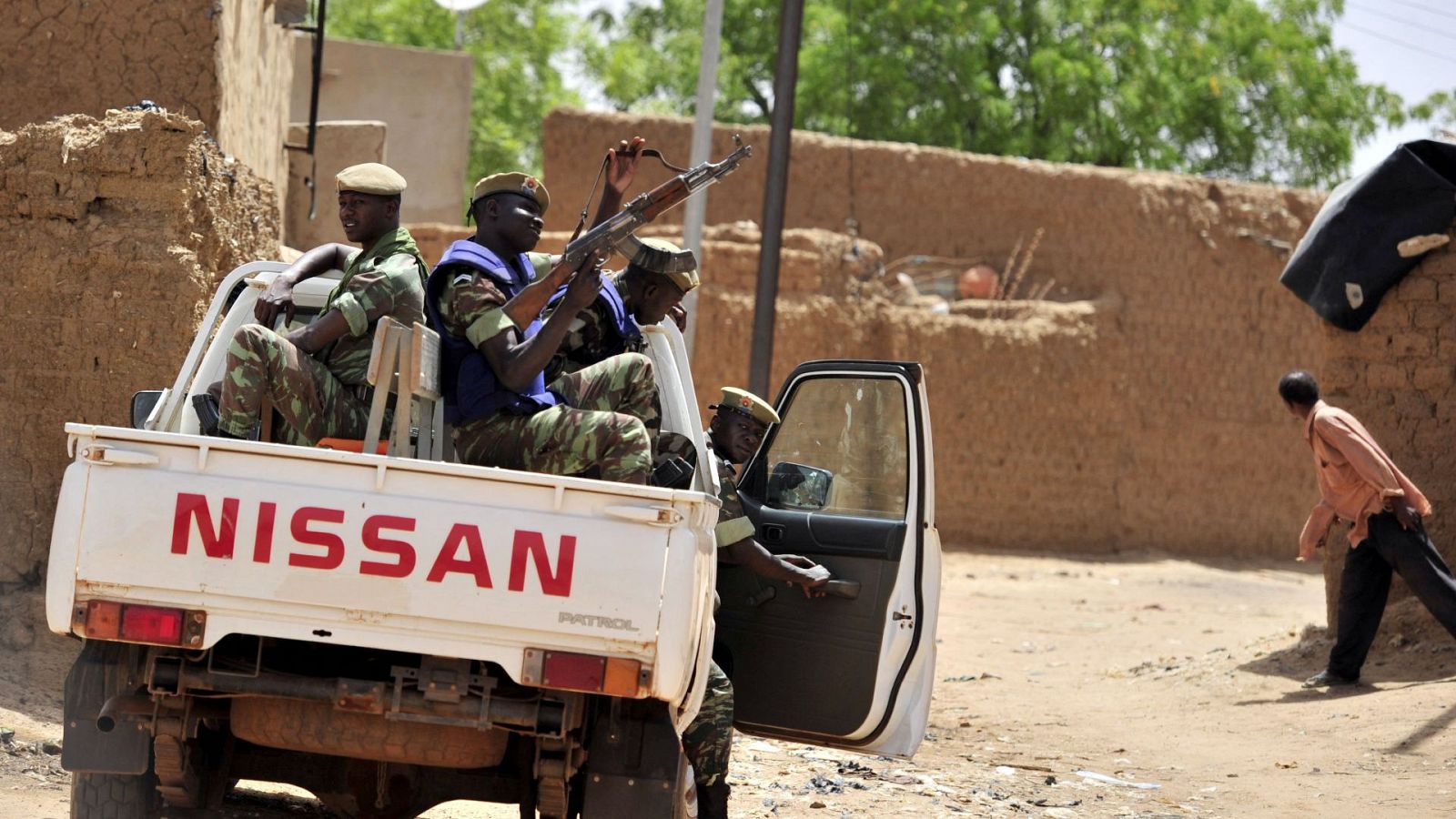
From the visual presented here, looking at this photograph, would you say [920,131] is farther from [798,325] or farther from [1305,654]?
[1305,654]

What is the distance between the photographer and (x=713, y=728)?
470 cm

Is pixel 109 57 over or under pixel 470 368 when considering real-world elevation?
over

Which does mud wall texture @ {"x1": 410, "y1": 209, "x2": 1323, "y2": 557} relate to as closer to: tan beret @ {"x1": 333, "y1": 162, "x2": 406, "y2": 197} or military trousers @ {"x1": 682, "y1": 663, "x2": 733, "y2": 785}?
tan beret @ {"x1": 333, "y1": 162, "x2": 406, "y2": 197}

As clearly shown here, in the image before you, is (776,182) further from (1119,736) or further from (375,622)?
(375,622)

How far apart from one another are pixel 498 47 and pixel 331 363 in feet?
98.7

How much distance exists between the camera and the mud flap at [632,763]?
398cm

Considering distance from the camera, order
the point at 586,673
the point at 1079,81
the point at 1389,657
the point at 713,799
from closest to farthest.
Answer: the point at 586,673 < the point at 713,799 < the point at 1389,657 < the point at 1079,81

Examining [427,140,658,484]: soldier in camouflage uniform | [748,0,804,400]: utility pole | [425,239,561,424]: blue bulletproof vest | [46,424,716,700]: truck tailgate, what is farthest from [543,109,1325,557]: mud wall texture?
[46,424,716,700]: truck tailgate

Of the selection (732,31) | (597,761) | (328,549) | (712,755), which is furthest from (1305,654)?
(732,31)

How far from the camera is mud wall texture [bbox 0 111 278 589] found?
662 cm

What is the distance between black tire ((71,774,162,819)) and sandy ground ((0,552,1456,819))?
834 mm

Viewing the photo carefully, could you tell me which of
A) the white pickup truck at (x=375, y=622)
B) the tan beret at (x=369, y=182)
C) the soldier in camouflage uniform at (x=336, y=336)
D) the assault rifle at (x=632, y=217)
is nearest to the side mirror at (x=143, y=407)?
the soldier in camouflage uniform at (x=336, y=336)

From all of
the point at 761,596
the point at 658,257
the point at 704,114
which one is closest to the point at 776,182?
the point at 704,114

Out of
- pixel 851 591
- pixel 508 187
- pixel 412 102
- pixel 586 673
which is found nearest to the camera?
pixel 586 673
